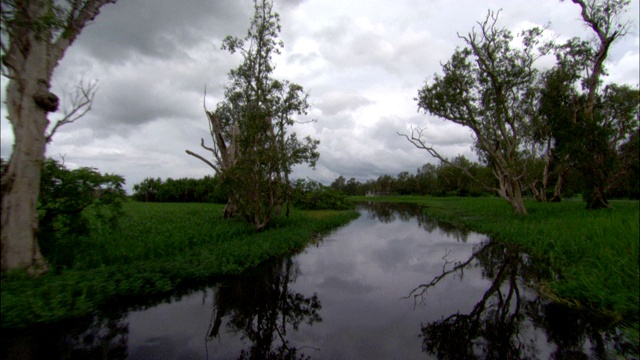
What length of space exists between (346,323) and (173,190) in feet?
146

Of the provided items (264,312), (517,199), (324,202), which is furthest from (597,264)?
(324,202)

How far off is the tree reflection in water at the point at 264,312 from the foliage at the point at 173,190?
122 ft

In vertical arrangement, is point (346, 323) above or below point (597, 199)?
below

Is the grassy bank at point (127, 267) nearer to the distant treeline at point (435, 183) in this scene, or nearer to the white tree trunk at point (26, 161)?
the white tree trunk at point (26, 161)

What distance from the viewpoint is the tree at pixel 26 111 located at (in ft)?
20.9

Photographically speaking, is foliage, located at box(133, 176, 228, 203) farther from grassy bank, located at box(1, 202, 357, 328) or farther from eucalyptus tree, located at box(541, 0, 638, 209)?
eucalyptus tree, located at box(541, 0, 638, 209)

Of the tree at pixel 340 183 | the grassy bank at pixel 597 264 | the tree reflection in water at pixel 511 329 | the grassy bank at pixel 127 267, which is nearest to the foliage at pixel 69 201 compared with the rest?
the grassy bank at pixel 127 267

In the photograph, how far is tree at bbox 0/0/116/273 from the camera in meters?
6.38

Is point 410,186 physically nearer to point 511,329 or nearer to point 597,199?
point 597,199

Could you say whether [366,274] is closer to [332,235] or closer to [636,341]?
[636,341]

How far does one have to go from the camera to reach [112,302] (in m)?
6.34

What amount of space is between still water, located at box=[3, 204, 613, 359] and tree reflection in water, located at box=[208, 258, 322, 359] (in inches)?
0.8

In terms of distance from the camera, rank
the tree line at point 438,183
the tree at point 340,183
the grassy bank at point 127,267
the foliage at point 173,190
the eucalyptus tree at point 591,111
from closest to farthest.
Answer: the grassy bank at point 127,267 < the eucalyptus tree at point 591,111 < the foliage at point 173,190 < the tree line at point 438,183 < the tree at point 340,183

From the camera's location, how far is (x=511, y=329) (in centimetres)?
534
